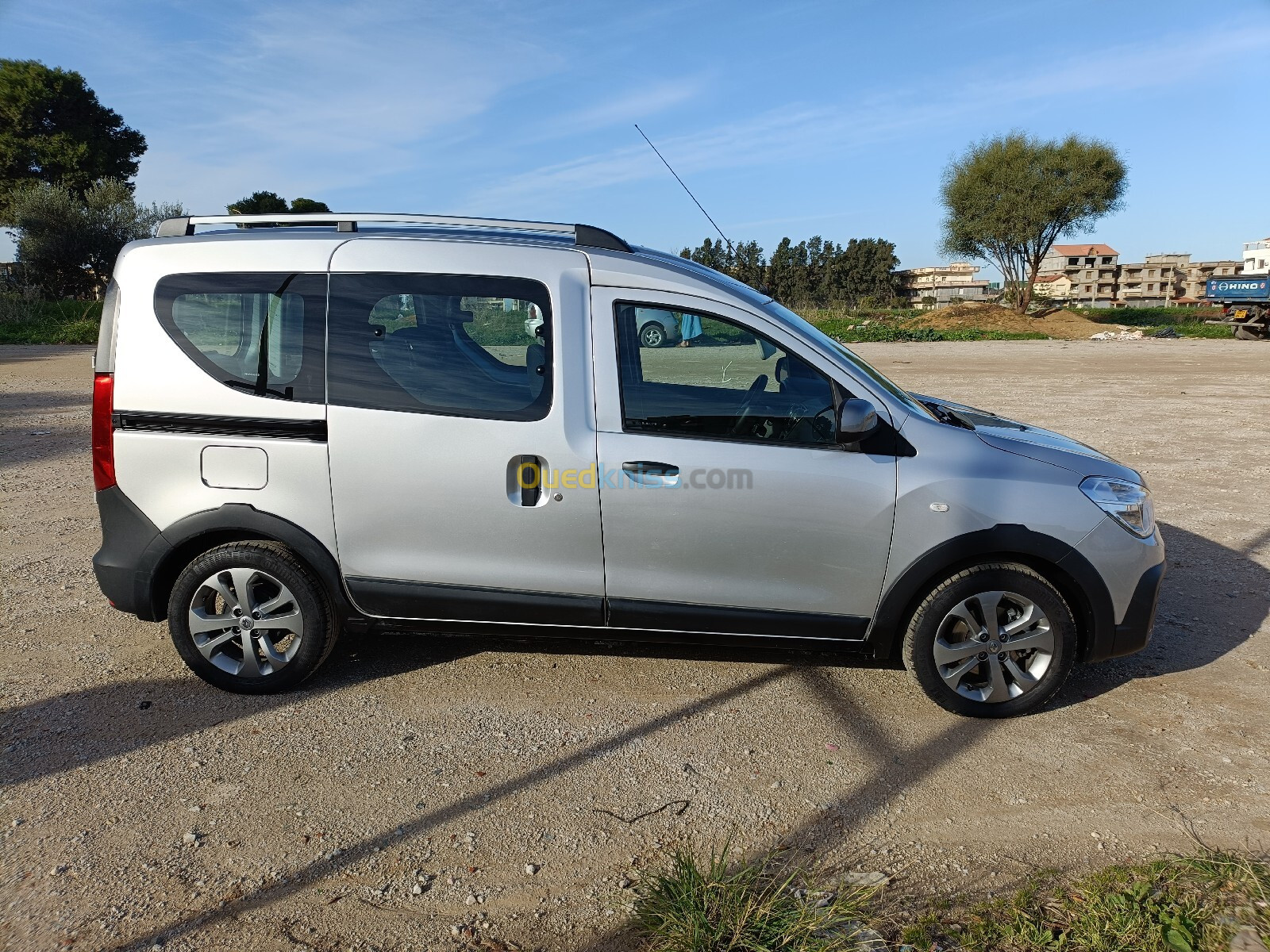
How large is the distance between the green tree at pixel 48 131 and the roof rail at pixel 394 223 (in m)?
44.3

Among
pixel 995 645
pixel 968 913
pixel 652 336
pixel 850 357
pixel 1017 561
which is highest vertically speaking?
pixel 652 336

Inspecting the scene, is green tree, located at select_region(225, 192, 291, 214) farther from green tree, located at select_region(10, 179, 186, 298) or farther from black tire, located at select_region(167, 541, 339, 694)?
black tire, located at select_region(167, 541, 339, 694)

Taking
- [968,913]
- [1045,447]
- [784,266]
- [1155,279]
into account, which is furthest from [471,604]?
[1155,279]

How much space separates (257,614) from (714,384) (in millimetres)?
2304

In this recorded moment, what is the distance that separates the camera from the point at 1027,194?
4344cm

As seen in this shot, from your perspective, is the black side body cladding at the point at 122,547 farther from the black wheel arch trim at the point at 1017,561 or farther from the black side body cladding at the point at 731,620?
the black wheel arch trim at the point at 1017,561

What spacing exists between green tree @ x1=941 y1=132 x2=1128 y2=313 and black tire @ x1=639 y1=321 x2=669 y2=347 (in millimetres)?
45189

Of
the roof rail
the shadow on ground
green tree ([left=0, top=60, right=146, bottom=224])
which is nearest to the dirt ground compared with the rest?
the shadow on ground

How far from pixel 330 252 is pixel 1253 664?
498 cm

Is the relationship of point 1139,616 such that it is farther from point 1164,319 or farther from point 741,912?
point 1164,319

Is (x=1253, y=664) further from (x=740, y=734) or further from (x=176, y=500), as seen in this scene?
(x=176, y=500)

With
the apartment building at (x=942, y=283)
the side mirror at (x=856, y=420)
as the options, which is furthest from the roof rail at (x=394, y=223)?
the apartment building at (x=942, y=283)

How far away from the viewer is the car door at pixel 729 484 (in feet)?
12.7

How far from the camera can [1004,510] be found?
3.91 m
